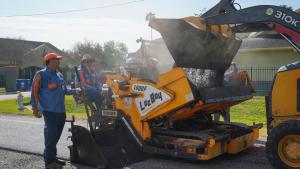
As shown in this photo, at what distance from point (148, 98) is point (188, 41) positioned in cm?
114

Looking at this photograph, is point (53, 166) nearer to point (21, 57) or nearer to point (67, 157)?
point (67, 157)

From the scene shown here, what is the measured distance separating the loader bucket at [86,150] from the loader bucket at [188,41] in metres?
1.87

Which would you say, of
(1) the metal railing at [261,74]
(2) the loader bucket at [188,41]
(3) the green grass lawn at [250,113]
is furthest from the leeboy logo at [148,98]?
(1) the metal railing at [261,74]

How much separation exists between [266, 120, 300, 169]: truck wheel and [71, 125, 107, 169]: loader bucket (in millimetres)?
2521

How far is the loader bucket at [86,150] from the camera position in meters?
6.74

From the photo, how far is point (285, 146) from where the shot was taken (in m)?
5.94

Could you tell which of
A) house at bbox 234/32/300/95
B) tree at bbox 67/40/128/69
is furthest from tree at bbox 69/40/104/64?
house at bbox 234/32/300/95

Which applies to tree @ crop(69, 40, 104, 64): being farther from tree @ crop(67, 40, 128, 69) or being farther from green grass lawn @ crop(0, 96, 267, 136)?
green grass lawn @ crop(0, 96, 267, 136)

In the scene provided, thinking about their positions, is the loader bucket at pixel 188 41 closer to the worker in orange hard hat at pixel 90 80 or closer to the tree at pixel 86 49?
the worker in orange hard hat at pixel 90 80

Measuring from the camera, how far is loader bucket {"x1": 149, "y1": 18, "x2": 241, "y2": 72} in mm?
6852

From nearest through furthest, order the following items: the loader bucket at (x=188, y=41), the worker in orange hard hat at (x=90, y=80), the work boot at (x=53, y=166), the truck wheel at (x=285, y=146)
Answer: the truck wheel at (x=285, y=146)
the work boot at (x=53, y=166)
the loader bucket at (x=188, y=41)
the worker in orange hard hat at (x=90, y=80)

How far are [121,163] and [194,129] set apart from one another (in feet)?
5.10

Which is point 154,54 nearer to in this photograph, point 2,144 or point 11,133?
point 2,144

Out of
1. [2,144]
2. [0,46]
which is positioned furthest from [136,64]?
[0,46]
